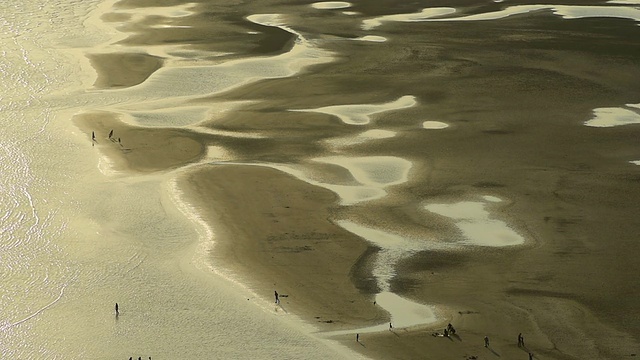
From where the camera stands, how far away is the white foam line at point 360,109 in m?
24.6

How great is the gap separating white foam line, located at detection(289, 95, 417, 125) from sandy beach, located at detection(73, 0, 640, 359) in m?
0.07

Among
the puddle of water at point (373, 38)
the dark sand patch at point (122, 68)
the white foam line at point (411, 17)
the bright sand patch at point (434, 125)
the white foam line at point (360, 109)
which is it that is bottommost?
the bright sand patch at point (434, 125)

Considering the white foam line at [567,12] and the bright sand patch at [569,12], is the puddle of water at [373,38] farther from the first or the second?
the bright sand patch at [569,12]

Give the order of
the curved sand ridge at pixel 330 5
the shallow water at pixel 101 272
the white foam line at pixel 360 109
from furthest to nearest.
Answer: the curved sand ridge at pixel 330 5, the white foam line at pixel 360 109, the shallow water at pixel 101 272

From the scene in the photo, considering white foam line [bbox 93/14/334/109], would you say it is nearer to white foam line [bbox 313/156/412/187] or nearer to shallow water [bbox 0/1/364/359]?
shallow water [bbox 0/1/364/359]

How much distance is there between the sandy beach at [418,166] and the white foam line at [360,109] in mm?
75

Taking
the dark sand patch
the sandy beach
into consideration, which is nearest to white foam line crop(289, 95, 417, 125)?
the sandy beach

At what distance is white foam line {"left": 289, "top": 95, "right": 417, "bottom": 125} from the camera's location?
24566 millimetres

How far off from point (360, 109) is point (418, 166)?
13.7 feet

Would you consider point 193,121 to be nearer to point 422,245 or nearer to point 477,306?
point 422,245

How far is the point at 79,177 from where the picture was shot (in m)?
20.7

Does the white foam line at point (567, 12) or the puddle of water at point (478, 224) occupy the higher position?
the white foam line at point (567, 12)

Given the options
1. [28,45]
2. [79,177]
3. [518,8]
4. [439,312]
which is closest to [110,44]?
[28,45]

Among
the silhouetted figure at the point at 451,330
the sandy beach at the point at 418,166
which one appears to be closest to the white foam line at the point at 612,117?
the sandy beach at the point at 418,166
